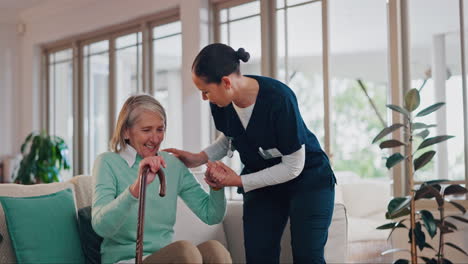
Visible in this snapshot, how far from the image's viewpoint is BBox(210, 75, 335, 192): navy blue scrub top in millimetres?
2125

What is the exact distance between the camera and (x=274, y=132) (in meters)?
2.17

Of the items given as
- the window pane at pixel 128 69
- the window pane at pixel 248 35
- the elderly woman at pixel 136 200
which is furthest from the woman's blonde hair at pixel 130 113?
the window pane at pixel 128 69

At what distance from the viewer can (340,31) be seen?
23.2ft

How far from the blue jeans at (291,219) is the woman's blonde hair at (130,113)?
0.50 metres

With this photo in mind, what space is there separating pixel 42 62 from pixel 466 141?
212 inches

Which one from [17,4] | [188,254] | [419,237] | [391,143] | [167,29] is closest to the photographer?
[188,254]

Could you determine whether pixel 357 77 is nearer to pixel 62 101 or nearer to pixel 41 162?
pixel 62 101

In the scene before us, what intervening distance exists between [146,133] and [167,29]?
12.3 ft

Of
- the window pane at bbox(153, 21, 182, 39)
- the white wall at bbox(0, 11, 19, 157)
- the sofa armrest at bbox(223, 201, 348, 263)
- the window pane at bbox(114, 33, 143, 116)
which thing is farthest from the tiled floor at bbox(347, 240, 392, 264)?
the white wall at bbox(0, 11, 19, 157)

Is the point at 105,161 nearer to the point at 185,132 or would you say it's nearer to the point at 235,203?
the point at 235,203

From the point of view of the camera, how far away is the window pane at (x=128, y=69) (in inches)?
243

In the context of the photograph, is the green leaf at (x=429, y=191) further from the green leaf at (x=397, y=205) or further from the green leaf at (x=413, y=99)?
the green leaf at (x=413, y=99)

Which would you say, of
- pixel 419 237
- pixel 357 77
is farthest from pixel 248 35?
pixel 357 77

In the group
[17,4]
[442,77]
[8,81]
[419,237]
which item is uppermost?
[17,4]
